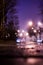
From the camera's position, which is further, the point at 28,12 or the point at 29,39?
the point at 28,12

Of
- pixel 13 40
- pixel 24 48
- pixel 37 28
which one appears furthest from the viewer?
pixel 37 28

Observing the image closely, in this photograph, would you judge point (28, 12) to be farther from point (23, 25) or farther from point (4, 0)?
point (4, 0)

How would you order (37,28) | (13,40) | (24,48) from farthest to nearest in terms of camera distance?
(37,28) → (13,40) → (24,48)

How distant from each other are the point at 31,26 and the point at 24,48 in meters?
2.15

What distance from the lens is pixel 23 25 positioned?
1374cm

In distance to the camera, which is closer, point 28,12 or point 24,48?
point 24,48

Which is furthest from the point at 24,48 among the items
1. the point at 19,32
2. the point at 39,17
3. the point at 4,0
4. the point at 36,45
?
the point at 4,0

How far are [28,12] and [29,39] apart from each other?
195 cm

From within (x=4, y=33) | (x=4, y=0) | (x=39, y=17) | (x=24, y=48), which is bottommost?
(x=24, y=48)

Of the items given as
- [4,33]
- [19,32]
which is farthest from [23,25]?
[4,33]

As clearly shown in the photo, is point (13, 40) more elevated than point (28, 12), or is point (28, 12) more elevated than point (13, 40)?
point (28, 12)

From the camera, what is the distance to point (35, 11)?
1412 cm

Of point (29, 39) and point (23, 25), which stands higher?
point (23, 25)

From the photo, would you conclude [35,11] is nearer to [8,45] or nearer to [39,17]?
[39,17]
